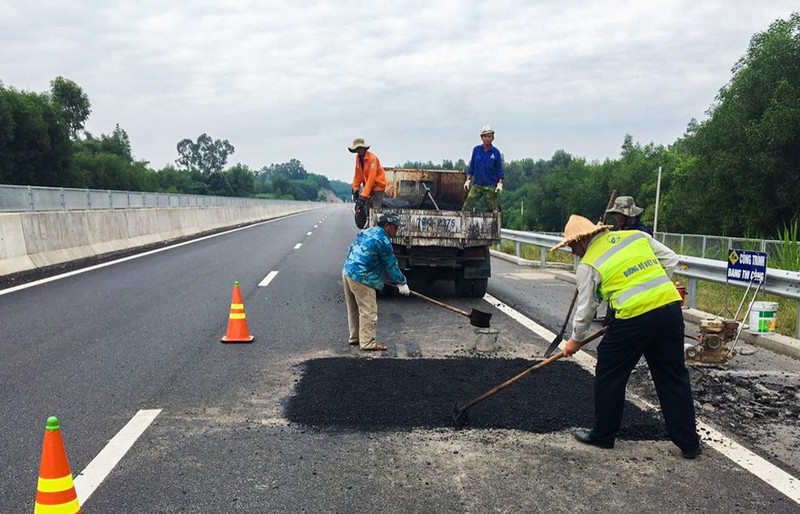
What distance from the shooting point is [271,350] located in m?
6.26

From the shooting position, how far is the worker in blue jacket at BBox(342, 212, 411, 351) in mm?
6367

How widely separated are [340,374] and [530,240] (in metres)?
10.4

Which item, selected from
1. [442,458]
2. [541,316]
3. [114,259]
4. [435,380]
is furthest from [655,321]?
[114,259]

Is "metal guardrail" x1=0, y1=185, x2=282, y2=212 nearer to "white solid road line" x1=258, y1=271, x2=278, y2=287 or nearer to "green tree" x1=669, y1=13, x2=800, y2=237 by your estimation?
"white solid road line" x1=258, y1=271, x2=278, y2=287

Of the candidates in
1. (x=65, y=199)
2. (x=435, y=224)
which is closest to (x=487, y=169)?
(x=435, y=224)

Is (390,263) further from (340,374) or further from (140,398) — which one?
(140,398)

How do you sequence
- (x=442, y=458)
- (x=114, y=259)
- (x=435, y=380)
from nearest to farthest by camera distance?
1. (x=442, y=458)
2. (x=435, y=380)
3. (x=114, y=259)

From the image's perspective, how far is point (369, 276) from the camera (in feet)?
21.5

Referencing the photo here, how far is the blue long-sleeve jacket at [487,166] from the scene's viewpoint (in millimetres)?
9883

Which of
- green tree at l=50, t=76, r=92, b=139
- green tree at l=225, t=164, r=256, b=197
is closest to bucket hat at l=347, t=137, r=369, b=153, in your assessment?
green tree at l=50, t=76, r=92, b=139

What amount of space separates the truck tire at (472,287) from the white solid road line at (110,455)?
602 centimetres

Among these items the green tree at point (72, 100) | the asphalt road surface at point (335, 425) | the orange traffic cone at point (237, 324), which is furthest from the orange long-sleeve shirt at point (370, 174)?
the green tree at point (72, 100)

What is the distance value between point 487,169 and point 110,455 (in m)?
7.49

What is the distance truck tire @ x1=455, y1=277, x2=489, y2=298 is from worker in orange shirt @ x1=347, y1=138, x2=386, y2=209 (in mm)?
1817
